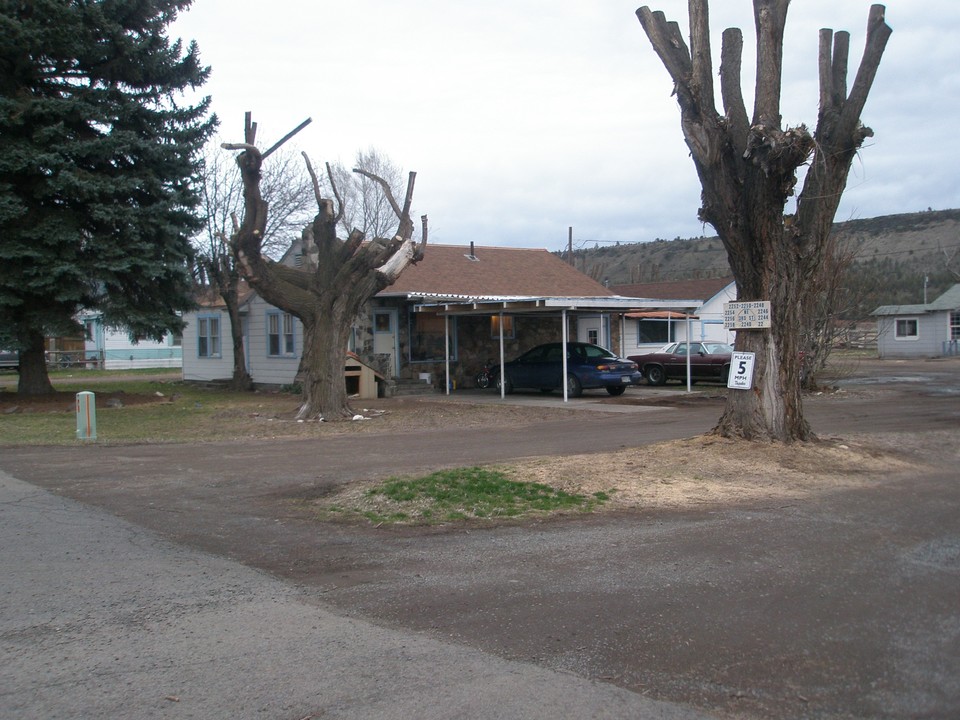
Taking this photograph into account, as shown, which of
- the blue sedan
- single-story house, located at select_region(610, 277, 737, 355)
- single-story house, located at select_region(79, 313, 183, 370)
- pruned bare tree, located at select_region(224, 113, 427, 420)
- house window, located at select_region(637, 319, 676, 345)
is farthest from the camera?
single-story house, located at select_region(79, 313, 183, 370)

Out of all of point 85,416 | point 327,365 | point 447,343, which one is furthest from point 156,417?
point 447,343

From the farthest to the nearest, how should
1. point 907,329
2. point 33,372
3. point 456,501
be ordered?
point 907,329
point 33,372
point 456,501

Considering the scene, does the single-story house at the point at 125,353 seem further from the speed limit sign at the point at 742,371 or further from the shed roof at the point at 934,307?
the speed limit sign at the point at 742,371

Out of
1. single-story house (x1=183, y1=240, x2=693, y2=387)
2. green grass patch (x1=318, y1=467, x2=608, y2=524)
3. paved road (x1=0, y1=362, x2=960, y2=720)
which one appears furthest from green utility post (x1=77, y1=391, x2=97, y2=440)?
single-story house (x1=183, y1=240, x2=693, y2=387)

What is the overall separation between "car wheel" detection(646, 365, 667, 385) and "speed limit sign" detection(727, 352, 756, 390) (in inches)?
650

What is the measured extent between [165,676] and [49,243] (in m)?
18.6

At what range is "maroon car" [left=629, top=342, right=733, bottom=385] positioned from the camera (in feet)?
89.0

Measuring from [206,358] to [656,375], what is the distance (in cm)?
1608

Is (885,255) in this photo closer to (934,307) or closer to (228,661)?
(934,307)

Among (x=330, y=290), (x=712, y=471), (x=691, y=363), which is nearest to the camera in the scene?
(x=712, y=471)

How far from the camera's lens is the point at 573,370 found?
23906mm

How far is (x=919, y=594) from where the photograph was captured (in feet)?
19.9

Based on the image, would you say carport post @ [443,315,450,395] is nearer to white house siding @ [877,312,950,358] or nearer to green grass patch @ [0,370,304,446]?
green grass patch @ [0,370,304,446]

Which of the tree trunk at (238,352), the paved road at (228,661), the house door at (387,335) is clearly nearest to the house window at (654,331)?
the house door at (387,335)
